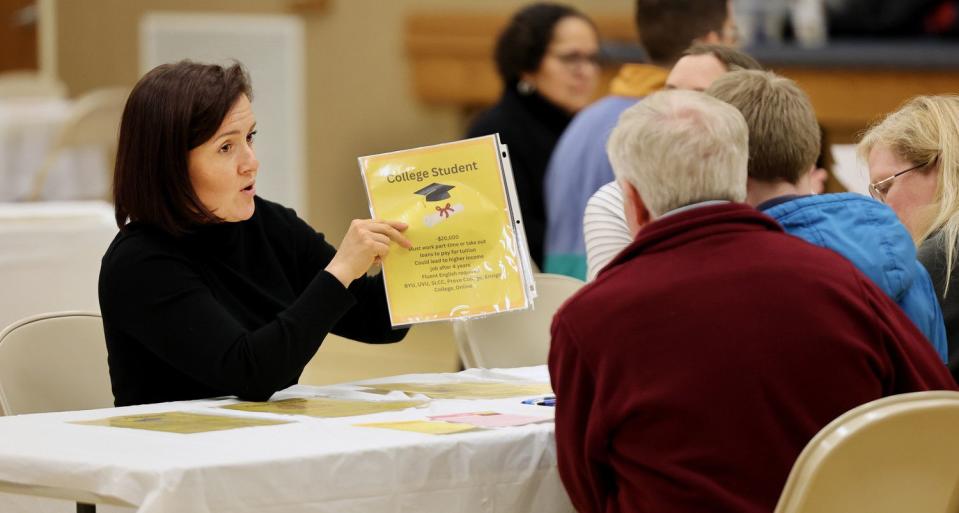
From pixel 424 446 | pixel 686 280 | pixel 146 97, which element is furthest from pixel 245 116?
pixel 686 280

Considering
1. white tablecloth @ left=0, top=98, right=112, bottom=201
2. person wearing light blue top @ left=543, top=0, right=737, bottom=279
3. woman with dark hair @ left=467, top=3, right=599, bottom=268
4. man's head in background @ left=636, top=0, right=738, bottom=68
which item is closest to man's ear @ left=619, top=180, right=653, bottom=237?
person wearing light blue top @ left=543, top=0, right=737, bottom=279

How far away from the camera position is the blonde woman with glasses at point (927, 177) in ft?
→ 8.65

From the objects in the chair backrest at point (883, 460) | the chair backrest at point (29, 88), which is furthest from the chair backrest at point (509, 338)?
the chair backrest at point (29, 88)

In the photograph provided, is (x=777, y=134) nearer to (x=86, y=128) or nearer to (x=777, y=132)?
(x=777, y=132)

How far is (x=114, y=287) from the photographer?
2.57 m

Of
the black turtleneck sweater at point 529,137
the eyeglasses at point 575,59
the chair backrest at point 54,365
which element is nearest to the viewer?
the chair backrest at point 54,365

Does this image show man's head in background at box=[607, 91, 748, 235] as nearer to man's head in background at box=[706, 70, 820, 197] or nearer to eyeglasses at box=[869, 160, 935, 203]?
man's head in background at box=[706, 70, 820, 197]

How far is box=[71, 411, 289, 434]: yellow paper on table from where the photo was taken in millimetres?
2211

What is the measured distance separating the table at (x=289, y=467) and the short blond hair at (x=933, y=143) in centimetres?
97

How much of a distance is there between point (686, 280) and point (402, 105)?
711cm

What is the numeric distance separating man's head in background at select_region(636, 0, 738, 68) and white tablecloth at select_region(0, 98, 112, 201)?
5.47 meters

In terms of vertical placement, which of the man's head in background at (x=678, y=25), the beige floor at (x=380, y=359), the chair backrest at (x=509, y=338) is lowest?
the beige floor at (x=380, y=359)

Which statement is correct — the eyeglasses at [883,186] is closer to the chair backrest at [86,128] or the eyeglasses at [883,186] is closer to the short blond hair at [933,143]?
the short blond hair at [933,143]

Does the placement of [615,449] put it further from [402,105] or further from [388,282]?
[402,105]
